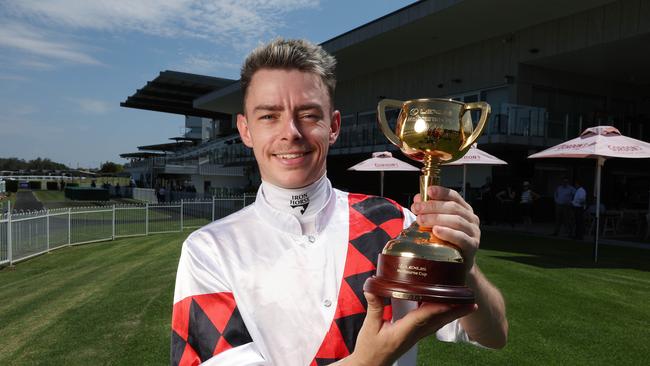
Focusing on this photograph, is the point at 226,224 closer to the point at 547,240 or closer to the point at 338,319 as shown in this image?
the point at 338,319

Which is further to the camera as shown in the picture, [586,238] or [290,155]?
[586,238]

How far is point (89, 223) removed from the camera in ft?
56.2

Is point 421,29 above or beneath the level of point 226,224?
above

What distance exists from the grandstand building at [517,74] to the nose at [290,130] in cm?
1776

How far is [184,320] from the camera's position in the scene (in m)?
1.56

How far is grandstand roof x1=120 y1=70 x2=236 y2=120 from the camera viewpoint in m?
56.0

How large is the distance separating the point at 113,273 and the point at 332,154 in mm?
18746

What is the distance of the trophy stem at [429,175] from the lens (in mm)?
1584

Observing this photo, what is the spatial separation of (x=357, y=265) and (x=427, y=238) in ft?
1.18

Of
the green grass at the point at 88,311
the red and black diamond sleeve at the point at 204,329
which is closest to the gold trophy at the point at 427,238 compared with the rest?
the red and black diamond sleeve at the point at 204,329

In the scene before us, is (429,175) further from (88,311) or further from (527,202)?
(527,202)

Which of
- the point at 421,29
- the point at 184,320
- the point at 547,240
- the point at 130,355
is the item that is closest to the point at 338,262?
the point at 184,320

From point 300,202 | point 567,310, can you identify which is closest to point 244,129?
point 300,202

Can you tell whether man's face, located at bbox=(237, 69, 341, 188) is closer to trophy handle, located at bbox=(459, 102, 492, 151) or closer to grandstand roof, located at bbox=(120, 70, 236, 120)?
trophy handle, located at bbox=(459, 102, 492, 151)
